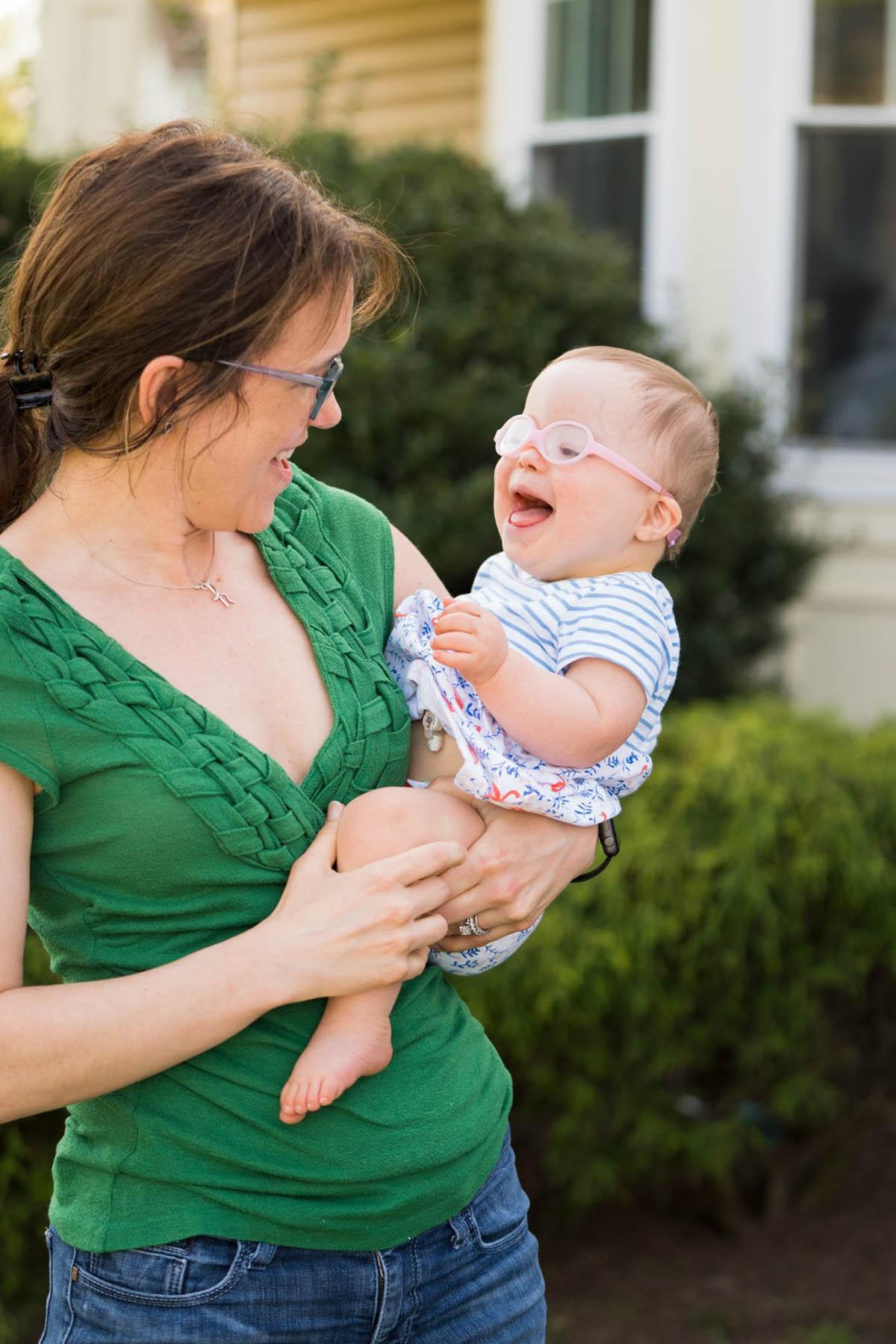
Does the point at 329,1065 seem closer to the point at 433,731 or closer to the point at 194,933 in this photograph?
the point at 194,933

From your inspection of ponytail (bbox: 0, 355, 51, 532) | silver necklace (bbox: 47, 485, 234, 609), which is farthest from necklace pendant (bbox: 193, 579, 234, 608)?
ponytail (bbox: 0, 355, 51, 532)

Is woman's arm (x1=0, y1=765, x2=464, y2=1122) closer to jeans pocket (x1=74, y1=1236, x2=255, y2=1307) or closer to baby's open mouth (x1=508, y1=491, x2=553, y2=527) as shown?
jeans pocket (x1=74, y1=1236, x2=255, y2=1307)

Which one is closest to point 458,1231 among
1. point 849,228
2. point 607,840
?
point 607,840

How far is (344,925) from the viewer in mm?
1688

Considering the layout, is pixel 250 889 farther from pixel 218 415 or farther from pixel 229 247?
pixel 229 247

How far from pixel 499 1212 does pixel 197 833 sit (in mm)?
648

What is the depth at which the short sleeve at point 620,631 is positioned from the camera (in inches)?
75.4

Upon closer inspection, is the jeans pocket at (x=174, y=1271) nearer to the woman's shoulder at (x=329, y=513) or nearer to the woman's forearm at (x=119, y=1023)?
the woman's forearm at (x=119, y=1023)

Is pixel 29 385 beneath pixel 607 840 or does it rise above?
above

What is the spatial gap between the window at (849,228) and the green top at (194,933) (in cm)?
486

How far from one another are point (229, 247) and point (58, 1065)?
0.88m

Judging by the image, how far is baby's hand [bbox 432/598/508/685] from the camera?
70.6 inches

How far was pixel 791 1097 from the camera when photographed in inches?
160

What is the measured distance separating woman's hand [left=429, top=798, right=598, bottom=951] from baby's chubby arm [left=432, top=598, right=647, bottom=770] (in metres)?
0.09
